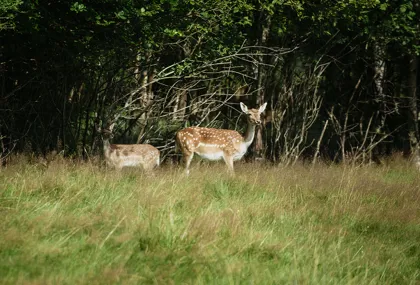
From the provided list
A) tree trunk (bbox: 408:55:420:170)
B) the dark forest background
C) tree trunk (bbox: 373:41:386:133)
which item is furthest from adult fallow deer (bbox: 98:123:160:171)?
tree trunk (bbox: 373:41:386:133)

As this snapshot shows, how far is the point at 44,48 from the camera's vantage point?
12555mm

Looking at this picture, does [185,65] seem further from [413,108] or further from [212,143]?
[413,108]

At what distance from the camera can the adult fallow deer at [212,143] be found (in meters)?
12.3

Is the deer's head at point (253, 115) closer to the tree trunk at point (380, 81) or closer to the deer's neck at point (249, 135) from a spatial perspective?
the deer's neck at point (249, 135)

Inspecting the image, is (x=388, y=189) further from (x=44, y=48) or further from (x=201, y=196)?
(x=44, y=48)

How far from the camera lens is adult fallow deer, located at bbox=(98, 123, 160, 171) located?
440 inches

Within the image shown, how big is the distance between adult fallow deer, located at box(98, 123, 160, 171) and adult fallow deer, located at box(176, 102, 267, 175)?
1.02 m

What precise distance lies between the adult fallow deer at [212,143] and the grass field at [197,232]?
9.77ft

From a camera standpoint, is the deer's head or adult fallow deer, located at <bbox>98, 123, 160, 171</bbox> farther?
the deer's head

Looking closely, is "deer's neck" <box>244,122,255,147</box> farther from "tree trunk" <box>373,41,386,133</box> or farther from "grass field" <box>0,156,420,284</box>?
"tree trunk" <box>373,41,386,133</box>

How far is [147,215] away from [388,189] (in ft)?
15.3

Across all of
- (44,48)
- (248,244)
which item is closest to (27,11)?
(44,48)

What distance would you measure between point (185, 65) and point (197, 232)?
6.82 metres

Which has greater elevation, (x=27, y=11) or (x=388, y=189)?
(x=27, y=11)
